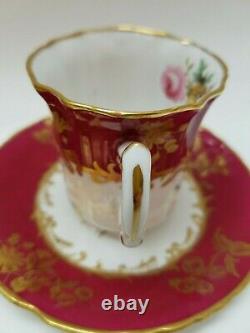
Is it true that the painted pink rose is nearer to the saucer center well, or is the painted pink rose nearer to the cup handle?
the saucer center well

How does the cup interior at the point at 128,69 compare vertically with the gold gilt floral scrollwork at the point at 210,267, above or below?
above

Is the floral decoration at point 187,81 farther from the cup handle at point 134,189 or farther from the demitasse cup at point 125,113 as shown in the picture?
the cup handle at point 134,189

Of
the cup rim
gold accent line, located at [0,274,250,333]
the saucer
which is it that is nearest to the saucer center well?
the saucer

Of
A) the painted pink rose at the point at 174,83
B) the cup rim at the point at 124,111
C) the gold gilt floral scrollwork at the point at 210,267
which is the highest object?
the cup rim at the point at 124,111

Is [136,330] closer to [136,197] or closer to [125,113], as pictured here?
[136,197]

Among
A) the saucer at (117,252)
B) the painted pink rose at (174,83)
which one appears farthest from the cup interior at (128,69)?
the saucer at (117,252)

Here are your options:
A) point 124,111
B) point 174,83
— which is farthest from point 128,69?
point 124,111

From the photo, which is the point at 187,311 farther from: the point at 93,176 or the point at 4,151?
the point at 4,151
